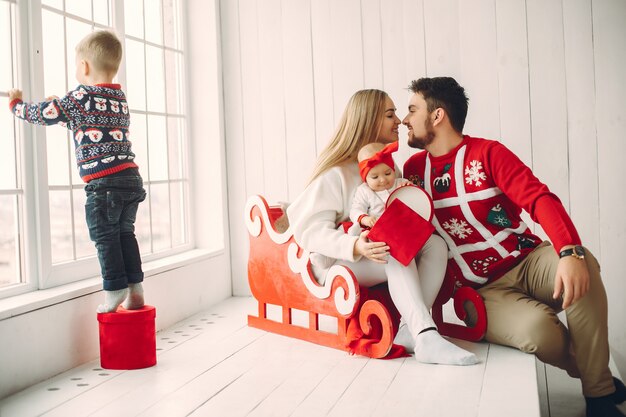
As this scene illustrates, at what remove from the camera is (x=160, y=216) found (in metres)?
3.32

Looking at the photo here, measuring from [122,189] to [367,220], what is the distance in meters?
0.88

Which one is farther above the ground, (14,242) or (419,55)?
(419,55)

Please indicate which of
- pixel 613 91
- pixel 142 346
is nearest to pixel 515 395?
pixel 142 346

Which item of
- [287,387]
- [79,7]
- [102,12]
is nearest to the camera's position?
[287,387]

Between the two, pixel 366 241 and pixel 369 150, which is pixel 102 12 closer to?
pixel 369 150

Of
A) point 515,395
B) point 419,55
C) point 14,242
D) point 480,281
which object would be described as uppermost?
point 419,55

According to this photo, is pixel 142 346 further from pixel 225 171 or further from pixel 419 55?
pixel 419 55

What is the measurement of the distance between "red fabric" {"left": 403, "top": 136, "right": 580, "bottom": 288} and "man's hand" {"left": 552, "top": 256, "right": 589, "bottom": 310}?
26 cm

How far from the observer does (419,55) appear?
320 centimetres

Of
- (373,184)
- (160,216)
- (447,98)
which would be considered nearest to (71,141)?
(160,216)

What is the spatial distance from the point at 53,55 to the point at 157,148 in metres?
0.91

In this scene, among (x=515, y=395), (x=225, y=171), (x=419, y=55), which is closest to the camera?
(x=515, y=395)

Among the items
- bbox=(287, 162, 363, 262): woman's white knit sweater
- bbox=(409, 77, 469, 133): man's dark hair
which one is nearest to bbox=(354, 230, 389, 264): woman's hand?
bbox=(287, 162, 363, 262): woman's white knit sweater

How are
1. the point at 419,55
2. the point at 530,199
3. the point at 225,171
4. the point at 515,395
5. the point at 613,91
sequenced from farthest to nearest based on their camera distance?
the point at 225,171
the point at 419,55
the point at 613,91
the point at 530,199
the point at 515,395
